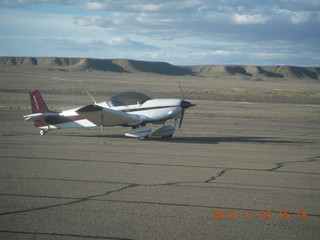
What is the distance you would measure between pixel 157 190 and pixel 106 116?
8.37 meters

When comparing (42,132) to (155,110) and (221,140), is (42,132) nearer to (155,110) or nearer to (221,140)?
(155,110)

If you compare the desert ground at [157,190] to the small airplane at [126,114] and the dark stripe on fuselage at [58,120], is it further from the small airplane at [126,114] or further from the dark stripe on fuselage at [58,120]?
the dark stripe on fuselage at [58,120]

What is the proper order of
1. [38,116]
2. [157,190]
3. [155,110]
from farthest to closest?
[38,116]
[155,110]
[157,190]

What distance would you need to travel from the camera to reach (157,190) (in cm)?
793

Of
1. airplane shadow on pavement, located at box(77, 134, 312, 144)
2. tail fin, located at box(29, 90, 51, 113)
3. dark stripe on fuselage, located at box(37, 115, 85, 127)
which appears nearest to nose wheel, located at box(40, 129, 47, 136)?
dark stripe on fuselage, located at box(37, 115, 85, 127)

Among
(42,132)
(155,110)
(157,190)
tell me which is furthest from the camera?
(42,132)

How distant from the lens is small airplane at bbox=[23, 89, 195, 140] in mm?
15930

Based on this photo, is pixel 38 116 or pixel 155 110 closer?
pixel 155 110

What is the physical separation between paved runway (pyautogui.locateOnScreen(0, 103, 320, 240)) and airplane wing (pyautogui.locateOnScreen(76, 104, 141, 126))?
115 centimetres

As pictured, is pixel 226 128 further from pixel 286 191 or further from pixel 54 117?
pixel 286 191

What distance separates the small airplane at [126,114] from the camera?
52.3 ft

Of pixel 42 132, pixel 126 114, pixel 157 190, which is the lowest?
pixel 42 132

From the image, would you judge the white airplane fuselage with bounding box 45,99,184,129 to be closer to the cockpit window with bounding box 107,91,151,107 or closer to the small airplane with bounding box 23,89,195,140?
the small airplane with bounding box 23,89,195,140

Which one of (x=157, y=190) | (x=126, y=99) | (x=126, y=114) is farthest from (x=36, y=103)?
(x=157, y=190)
